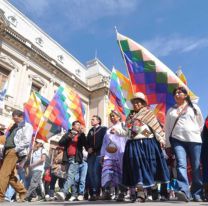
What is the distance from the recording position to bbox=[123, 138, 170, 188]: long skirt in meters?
3.59

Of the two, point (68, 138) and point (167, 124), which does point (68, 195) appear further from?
point (167, 124)

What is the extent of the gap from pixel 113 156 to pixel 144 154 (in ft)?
3.96

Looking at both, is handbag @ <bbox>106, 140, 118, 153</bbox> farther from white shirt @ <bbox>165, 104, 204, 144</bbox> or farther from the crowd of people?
white shirt @ <bbox>165, 104, 204, 144</bbox>

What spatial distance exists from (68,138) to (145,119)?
262 centimetres

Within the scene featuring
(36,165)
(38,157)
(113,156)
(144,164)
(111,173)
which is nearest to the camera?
(144,164)

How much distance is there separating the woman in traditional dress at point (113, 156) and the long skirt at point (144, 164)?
76cm

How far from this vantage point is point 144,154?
369 cm

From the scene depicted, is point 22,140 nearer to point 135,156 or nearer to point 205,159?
point 135,156

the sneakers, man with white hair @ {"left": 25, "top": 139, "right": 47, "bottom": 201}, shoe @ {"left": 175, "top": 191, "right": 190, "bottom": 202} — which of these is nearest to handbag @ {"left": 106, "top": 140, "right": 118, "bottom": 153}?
the sneakers

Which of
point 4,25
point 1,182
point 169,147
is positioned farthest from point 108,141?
point 4,25

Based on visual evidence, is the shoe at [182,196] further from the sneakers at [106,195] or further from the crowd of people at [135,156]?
the sneakers at [106,195]

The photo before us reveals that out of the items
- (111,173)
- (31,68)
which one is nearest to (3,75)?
(31,68)

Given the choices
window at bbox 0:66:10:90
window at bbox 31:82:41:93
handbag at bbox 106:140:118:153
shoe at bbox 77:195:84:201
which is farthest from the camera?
window at bbox 31:82:41:93

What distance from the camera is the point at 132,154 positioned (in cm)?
374
